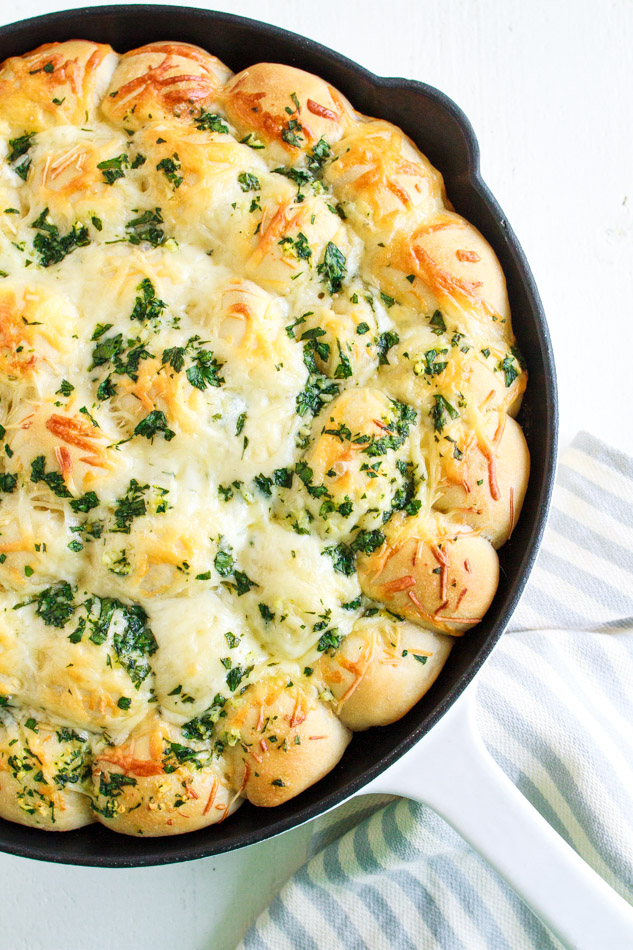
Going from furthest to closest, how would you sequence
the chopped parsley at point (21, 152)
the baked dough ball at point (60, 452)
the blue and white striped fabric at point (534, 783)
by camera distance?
1. the blue and white striped fabric at point (534, 783)
2. the chopped parsley at point (21, 152)
3. the baked dough ball at point (60, 452)

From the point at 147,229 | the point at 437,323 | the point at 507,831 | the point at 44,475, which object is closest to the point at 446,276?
the point at 437,323

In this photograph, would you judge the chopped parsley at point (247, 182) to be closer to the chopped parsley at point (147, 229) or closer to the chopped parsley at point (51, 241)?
the chopped parsley at point (147, 229)

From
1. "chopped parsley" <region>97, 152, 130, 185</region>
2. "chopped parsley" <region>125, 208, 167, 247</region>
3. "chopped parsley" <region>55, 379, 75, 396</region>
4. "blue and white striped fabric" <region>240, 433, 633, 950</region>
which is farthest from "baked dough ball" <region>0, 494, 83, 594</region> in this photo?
"blue and white striped fabric" <region>240, 433, 633, 950</region>

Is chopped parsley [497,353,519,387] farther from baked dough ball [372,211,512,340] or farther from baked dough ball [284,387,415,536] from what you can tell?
baked dough ball [284,387,415,536]

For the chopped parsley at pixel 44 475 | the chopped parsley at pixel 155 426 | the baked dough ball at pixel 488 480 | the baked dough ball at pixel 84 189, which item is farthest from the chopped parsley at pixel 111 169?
the baked dough ball at pixel 488 480

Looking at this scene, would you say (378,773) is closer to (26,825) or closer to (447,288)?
(26,825)
